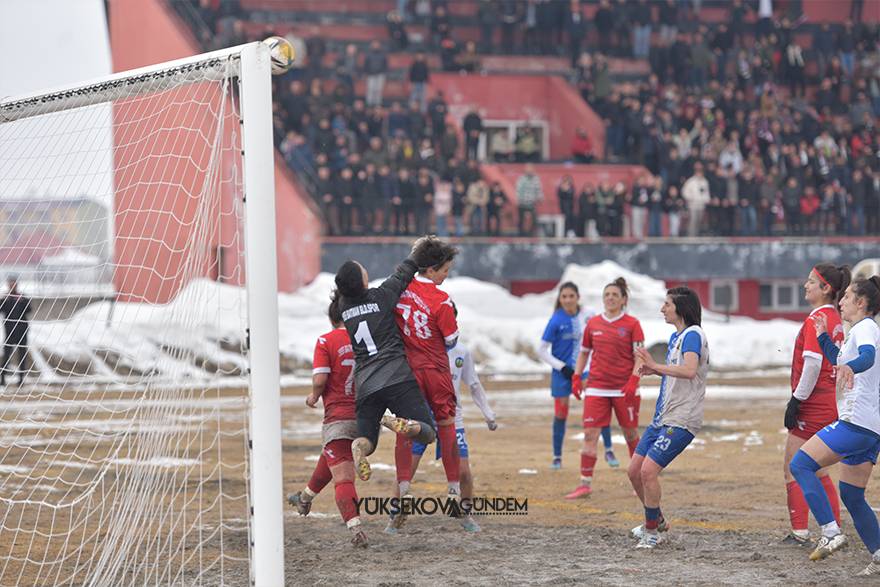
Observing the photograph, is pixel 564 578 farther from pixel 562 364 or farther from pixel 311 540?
pixel 562 364

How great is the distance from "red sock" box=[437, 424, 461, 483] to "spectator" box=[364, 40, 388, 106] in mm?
24864

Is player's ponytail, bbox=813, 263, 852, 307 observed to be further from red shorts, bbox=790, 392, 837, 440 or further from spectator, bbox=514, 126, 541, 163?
spectator, bbox=514, 126, 541, 163

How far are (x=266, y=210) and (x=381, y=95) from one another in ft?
90.6

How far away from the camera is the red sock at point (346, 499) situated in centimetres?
823

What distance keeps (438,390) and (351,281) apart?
3.23 ft

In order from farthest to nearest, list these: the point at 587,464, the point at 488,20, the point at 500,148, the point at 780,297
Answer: the point at 488,20 < the point at 500,148 < the point at 780,297 < the point at 587,464

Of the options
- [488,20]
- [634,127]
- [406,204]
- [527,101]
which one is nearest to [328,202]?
[406,204]

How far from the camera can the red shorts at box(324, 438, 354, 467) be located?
27.7 feet

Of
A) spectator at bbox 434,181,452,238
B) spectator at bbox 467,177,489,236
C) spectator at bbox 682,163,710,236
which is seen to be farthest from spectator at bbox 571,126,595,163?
spectator at bbox 434,181,452,238

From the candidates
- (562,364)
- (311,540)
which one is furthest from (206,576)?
(562,364)

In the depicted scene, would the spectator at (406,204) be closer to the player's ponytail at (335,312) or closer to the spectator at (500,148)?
the spectator at (500,148)

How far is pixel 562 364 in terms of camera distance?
468 inches

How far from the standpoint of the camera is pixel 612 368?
10617mm

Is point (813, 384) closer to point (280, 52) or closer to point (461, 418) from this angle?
point (461, 418)
